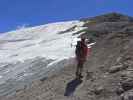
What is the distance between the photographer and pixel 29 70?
78.1 ft

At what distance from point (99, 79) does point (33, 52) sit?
10.5m

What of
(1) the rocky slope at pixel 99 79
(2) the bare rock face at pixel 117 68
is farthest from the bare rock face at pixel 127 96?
(2) the bare rock face at pixel 117 68

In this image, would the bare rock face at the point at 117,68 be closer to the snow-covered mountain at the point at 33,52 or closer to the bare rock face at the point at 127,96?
the bare rock face at the point at 127,96

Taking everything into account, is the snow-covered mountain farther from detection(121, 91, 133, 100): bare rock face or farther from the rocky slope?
detection(121, 91, 133, 100): bare rock face

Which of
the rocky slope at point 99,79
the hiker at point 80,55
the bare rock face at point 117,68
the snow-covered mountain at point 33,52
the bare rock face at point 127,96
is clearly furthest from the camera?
the snow-covered mountain at point 33,52

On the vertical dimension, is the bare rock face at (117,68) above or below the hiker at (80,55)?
below

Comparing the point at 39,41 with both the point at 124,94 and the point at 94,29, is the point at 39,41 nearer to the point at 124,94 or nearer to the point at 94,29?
the point at 94,29

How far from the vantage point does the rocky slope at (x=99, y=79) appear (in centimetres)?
1644

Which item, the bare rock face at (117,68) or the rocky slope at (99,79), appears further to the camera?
the bare rock face at (117,68)

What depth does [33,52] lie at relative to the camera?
91.1 ft

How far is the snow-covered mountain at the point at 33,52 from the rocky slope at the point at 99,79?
1757 millimetres

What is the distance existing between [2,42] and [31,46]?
7.19 metres

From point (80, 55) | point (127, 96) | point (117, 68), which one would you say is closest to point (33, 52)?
point (80, 55)

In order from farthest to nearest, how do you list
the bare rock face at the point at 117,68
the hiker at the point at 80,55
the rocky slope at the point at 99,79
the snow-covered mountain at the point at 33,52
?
the snow-covered mountain at the point at 33,52 < the hiker at the point at 80,55 < the bare rock face at the point at 117,68 < the rocky slope at the point at 99,79
